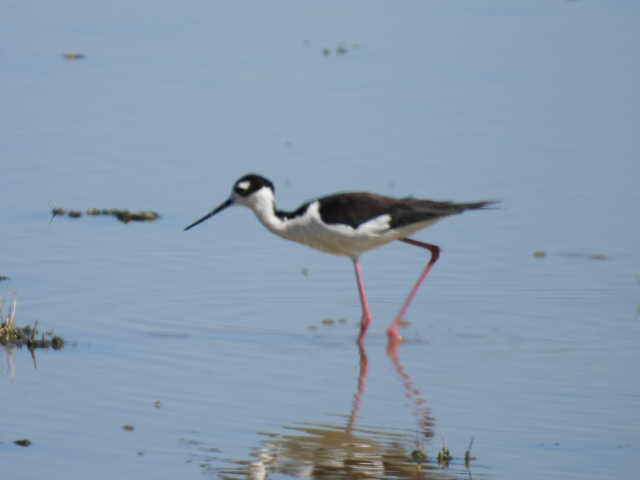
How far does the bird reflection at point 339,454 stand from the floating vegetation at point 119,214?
4.08 metres

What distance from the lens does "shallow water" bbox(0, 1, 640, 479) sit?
713cm

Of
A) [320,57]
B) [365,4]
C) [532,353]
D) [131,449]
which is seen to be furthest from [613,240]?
[365,4]

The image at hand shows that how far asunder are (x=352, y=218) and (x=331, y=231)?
15cm

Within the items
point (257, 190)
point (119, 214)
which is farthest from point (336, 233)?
point (119, 214)

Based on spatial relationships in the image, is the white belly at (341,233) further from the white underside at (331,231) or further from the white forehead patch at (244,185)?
the white forehead patch at (244,185)

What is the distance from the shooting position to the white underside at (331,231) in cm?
944

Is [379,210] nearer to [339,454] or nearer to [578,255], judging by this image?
[578,255]

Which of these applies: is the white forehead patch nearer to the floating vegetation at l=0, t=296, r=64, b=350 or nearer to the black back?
the black back

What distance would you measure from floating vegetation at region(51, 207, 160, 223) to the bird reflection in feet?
13.4

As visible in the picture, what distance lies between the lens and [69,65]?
16438 mm

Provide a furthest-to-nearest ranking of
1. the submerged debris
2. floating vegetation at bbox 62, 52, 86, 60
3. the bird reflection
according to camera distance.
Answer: floating vegetation at bbox 62, 52, 86, 60 < the submerged debris < the bird reflection

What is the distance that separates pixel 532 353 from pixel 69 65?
9055mm

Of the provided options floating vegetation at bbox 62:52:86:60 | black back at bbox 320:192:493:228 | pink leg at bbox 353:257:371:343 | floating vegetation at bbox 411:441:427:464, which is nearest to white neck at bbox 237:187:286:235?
black back at bbox 320:192:493:228

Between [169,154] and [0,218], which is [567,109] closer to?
[169,154]
